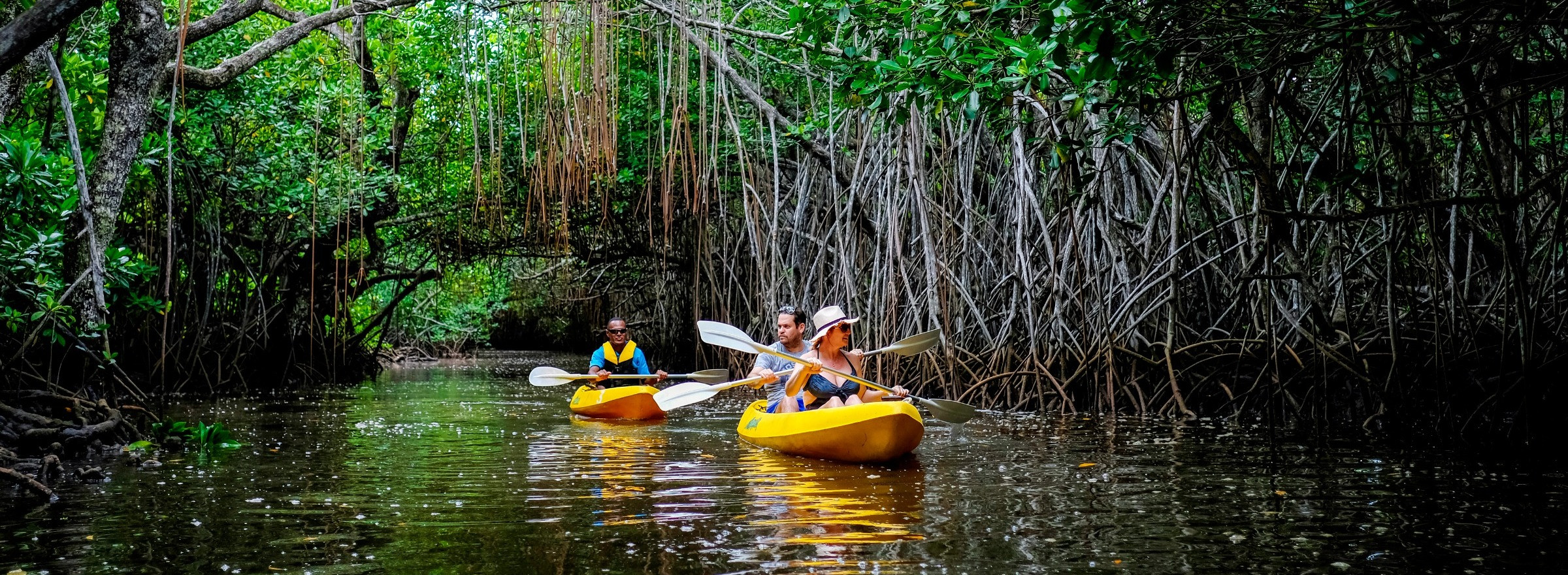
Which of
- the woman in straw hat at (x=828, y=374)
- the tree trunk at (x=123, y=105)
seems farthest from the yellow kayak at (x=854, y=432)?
the tree trunk at (x=123, y=105)

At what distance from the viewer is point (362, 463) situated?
5359 millimetres

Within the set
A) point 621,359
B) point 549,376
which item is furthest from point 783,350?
point 621,359

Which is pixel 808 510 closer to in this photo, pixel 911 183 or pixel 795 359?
pixel 795 359

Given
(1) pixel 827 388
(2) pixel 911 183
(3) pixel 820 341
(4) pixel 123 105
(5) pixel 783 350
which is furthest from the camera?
(2) pixel 911 183

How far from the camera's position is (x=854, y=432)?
17.3 ft

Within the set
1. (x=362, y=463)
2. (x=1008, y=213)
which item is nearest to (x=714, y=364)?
(x=1008, y=213)

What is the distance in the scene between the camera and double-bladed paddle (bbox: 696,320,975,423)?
19.9 feet

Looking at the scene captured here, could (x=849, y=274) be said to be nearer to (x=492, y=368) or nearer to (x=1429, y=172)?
(x=1429, y=172)

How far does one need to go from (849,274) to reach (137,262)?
4.59 meters

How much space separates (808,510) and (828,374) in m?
2.38

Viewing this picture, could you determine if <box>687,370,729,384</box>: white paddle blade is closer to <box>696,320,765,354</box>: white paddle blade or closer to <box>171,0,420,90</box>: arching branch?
<box>696,320,765,354</box>: white paddle blade

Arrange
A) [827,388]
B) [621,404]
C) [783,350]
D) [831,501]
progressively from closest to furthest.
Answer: [831,501]
[827,388]
[783,350]
[621,404]

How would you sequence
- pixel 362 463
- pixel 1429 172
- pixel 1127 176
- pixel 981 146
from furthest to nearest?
pixel 981 146
pixel 1127 176
pixel 1429 172
pixel 362 463

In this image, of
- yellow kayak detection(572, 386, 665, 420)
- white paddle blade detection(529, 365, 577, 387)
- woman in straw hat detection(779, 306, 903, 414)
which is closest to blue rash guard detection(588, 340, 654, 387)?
yellow kayak detection(572, 386, 665, 420)
